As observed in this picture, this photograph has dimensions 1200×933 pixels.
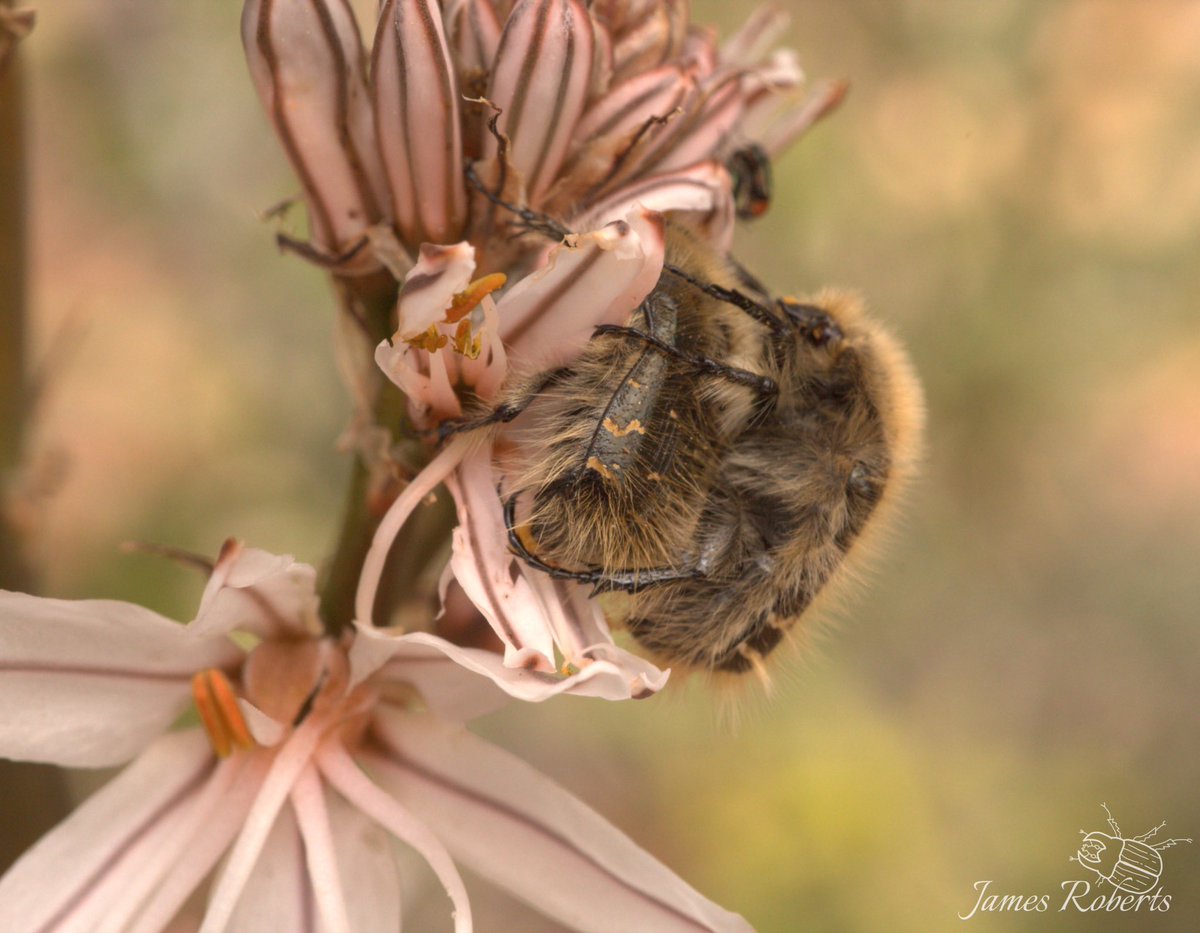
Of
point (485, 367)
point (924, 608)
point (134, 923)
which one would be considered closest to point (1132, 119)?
point (924, 608)

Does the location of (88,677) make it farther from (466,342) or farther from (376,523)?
(466,342)

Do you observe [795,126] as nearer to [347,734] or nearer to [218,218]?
[347,734]

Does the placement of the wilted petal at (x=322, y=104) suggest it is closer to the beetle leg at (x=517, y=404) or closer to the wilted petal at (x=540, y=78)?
the wilted petal at (x=540, y=78)

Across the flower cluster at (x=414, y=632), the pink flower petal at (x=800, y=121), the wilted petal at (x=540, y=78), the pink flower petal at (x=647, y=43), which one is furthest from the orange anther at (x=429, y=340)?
the pink flower petal at (x=800, y=121)

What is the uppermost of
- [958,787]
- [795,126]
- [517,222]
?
[795,126]

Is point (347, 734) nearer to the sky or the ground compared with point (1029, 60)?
nearer to the ground

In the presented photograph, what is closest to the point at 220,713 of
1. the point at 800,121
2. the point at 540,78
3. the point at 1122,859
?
the point at 540,78
